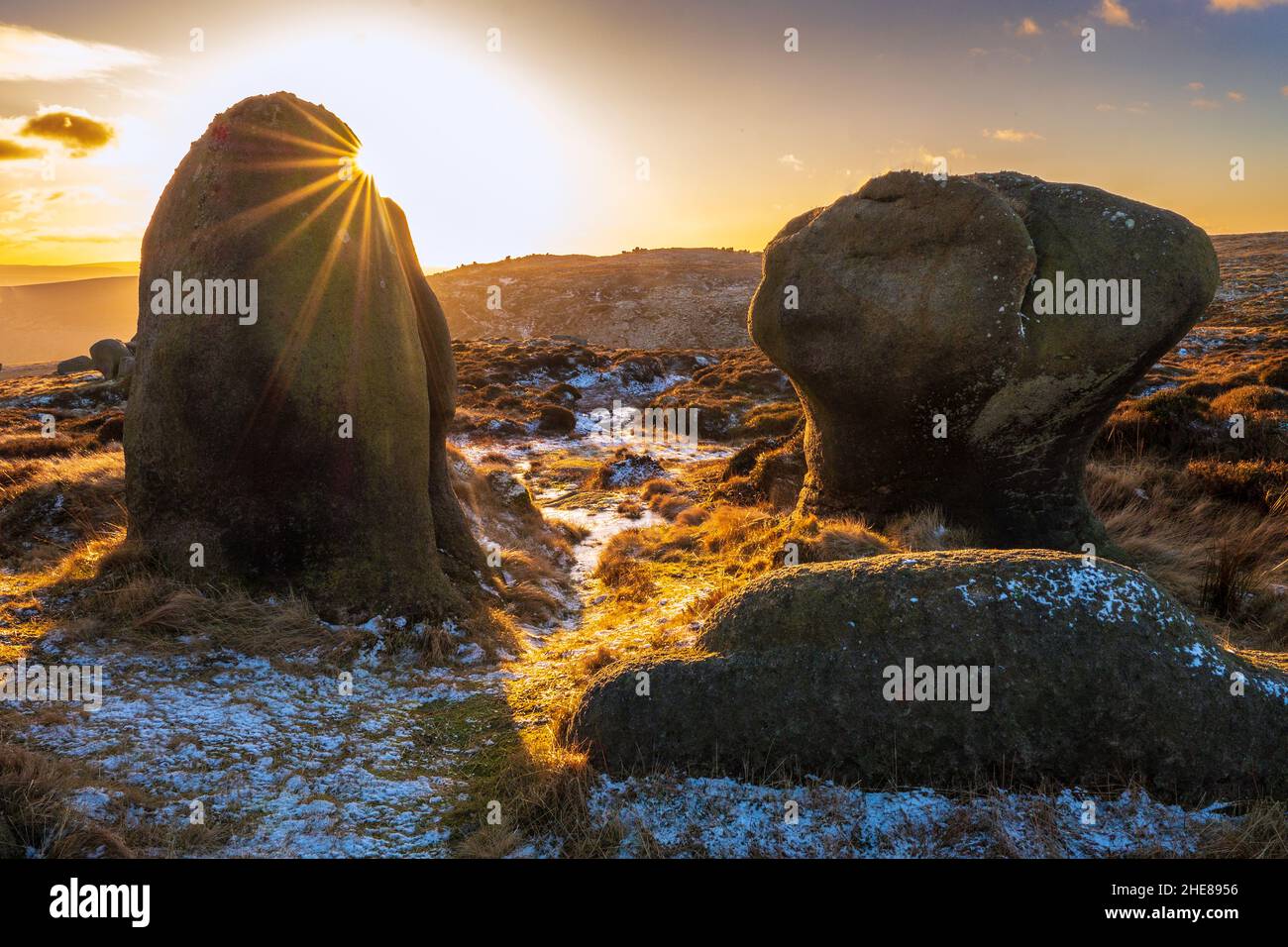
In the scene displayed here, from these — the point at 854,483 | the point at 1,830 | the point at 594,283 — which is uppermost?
the point at 594,283

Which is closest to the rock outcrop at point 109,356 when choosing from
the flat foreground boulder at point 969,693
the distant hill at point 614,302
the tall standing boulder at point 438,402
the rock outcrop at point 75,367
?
the rock outcrop at point 75,367

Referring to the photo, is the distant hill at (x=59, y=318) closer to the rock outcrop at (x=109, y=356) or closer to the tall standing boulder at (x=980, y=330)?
the rock outcrop at (x=109, y=356)

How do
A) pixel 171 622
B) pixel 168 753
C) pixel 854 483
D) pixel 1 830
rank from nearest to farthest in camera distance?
1. pixel 1 830
2. pixel 168 753
3. pixel 171 622
4. pixel 854 483

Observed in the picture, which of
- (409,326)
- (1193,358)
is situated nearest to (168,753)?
(409,326)

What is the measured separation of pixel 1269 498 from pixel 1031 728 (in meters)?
7.61

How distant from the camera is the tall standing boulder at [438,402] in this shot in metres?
8.52

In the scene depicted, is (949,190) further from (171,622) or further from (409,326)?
(171,622)

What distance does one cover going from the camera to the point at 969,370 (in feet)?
26.6

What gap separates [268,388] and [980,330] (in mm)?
7029

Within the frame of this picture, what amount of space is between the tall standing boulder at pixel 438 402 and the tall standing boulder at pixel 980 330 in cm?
406

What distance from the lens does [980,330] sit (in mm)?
7973

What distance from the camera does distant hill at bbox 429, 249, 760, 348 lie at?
6738 centimetres

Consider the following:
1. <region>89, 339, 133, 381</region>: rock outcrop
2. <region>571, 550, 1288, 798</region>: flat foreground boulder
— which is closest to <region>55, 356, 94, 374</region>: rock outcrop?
<region>89, 339, 133, 381</region>: rock outcrop

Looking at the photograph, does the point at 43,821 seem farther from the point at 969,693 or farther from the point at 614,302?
the point at 614,302
